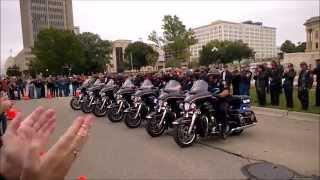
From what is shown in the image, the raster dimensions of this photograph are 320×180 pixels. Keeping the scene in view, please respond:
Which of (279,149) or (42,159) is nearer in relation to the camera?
(42,159)

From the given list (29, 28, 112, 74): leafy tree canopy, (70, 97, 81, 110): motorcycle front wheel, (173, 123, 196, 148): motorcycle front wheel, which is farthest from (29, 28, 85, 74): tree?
(173, 123, 196, 148): motorcycle front wheel

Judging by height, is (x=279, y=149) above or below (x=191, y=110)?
below

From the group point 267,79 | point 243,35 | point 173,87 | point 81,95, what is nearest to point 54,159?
point 173,87

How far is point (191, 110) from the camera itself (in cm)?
803

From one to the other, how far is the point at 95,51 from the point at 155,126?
72370 mm

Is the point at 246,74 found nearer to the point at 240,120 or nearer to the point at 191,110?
the point at 240,120

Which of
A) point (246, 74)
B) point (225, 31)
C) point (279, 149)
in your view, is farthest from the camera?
point (225, 31)

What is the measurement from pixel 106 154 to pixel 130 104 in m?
4.14

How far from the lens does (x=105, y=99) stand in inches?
526

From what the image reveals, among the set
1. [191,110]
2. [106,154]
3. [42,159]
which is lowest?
[106,154]

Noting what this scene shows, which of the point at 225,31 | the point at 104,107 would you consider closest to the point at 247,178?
the point at 104,107

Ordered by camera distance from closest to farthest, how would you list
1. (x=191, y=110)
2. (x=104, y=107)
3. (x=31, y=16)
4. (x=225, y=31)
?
(x=191, y=110) < (x=104, y=107) < (x=31, y=16) < (x=225, y=31)

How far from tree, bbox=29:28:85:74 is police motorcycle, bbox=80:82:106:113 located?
171 feet

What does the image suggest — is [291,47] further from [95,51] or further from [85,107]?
[85,107]
